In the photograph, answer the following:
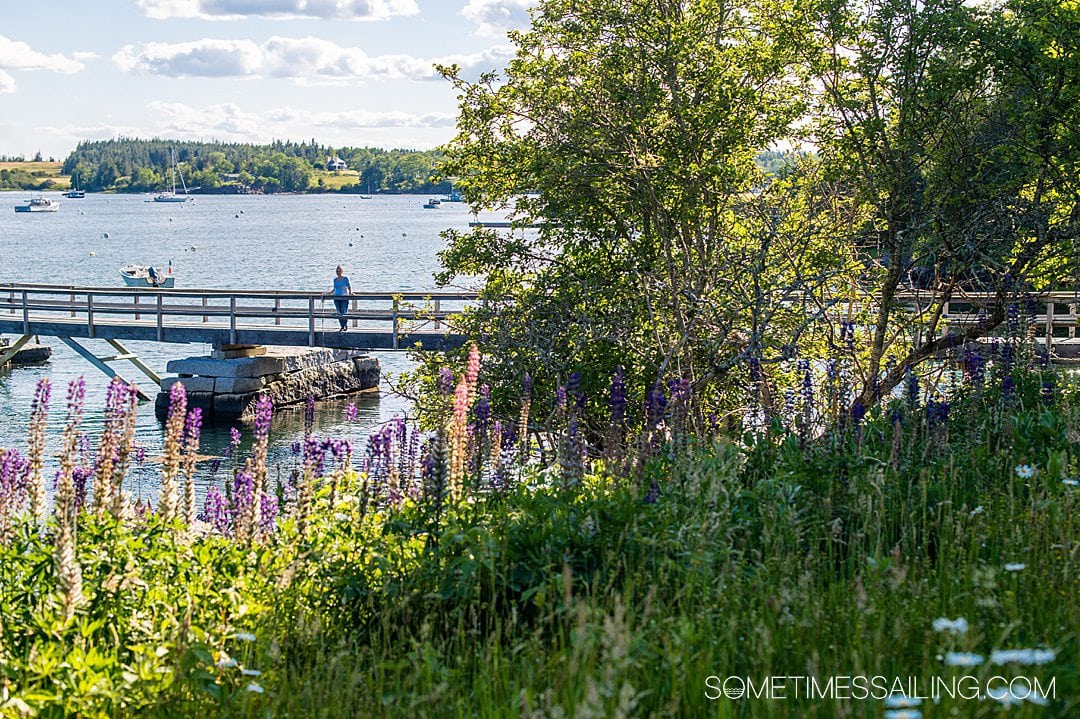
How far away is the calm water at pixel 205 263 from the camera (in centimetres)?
2733

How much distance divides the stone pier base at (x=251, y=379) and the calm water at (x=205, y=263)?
0.62 metres

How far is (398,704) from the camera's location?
10.5 ft

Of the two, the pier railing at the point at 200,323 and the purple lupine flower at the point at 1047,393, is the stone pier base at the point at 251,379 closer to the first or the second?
the pier railing at the point at 200,323

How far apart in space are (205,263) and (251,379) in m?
64.4

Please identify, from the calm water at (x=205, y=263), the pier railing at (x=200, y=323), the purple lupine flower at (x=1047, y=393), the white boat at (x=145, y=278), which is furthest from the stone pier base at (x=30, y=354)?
the purple lupine flower at (x=1047, y=393)

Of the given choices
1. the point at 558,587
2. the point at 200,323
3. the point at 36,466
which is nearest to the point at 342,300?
the point at 200,323

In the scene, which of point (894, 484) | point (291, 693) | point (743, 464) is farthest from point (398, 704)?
point (894, 484)

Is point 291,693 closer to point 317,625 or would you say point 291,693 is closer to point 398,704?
point 317,625

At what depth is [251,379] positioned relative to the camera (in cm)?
2841

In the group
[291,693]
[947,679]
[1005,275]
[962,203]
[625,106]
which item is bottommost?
[291,693]

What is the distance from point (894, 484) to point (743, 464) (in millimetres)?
695

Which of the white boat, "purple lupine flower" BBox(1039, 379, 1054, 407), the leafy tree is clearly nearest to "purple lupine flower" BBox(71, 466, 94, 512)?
"purple lupine flower" BBox(1039, 379, 1054, 407)

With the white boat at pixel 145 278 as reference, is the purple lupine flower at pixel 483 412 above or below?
above

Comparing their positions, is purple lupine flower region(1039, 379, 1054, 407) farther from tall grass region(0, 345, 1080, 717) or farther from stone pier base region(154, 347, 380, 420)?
stone pier base region(154, 347, 380, 420)
